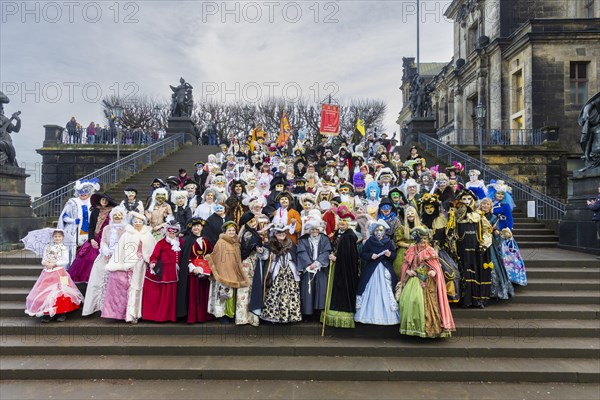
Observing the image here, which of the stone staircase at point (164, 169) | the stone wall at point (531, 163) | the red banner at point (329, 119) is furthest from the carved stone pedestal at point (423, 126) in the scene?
the stone staircase at point (164, 169)


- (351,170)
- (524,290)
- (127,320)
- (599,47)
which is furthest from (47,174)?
(599,47)

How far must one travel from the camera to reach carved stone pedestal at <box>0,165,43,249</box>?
1006 centimetres

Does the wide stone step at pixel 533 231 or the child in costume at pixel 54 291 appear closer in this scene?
the child in costume at pixel 54 291

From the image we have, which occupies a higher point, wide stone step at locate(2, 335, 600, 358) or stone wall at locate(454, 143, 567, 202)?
stone wall at locate(454, 143, 567, 202)

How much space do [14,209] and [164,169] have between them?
6.87 m

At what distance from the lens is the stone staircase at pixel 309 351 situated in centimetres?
521

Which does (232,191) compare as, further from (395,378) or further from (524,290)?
(524,290)

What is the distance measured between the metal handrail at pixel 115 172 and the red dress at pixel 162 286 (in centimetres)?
791

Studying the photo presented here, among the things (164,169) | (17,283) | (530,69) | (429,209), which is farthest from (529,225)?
(530,69)

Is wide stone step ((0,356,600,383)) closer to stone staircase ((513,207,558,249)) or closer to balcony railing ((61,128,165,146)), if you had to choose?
stone staircase ((513,207,558,249))

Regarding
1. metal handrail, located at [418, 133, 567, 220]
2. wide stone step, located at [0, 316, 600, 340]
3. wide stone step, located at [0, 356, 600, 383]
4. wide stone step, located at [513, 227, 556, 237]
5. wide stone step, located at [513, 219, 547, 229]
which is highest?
metal handrail, located at [418, 133, 567, 220]

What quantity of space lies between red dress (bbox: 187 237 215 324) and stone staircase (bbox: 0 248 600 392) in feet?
0.61

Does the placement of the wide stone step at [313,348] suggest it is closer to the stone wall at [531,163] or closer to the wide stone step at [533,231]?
the wide stone step at [533,231]

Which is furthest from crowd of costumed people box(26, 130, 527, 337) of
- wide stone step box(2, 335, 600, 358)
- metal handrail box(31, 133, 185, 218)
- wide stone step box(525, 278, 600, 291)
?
metal handrail box(31, 133, 185, 218)
